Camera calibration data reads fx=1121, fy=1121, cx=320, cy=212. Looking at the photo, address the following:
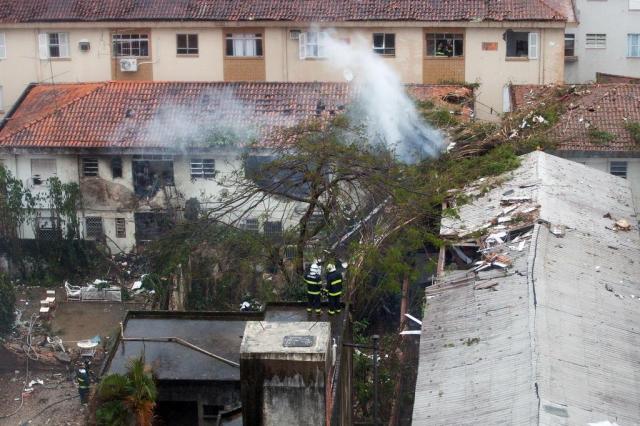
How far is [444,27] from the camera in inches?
1273

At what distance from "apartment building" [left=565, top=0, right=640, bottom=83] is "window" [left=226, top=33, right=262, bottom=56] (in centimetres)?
1128

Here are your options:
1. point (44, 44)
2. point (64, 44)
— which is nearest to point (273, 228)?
point (64, 44)

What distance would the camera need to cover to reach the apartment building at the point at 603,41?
37.8 meters

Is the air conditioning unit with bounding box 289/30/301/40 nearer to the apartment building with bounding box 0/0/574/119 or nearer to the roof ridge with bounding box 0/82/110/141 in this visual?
the apartment building with bounding box 0/0/574/119

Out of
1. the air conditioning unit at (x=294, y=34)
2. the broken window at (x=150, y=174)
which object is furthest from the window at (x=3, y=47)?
the broken window at (x=150, y=174)

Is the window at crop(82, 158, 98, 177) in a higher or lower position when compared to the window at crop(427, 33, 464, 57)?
lower

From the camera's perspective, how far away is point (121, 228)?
27.7m

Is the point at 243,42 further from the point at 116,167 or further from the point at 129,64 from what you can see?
the point at 116,167

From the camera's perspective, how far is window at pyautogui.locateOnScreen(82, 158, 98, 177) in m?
27.5

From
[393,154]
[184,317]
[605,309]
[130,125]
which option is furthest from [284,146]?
[605,309]

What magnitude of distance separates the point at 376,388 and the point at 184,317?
10.3 ft

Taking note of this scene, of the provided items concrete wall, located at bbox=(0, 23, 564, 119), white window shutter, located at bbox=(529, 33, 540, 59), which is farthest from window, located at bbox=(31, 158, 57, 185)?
white window shutter, located at bbox=(529, 33, 540, 59)

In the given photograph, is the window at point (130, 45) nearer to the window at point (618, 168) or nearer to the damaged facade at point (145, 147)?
the damaged facade at point (145, 147)

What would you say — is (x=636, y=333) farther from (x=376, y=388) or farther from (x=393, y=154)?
(x=393, y=154)
